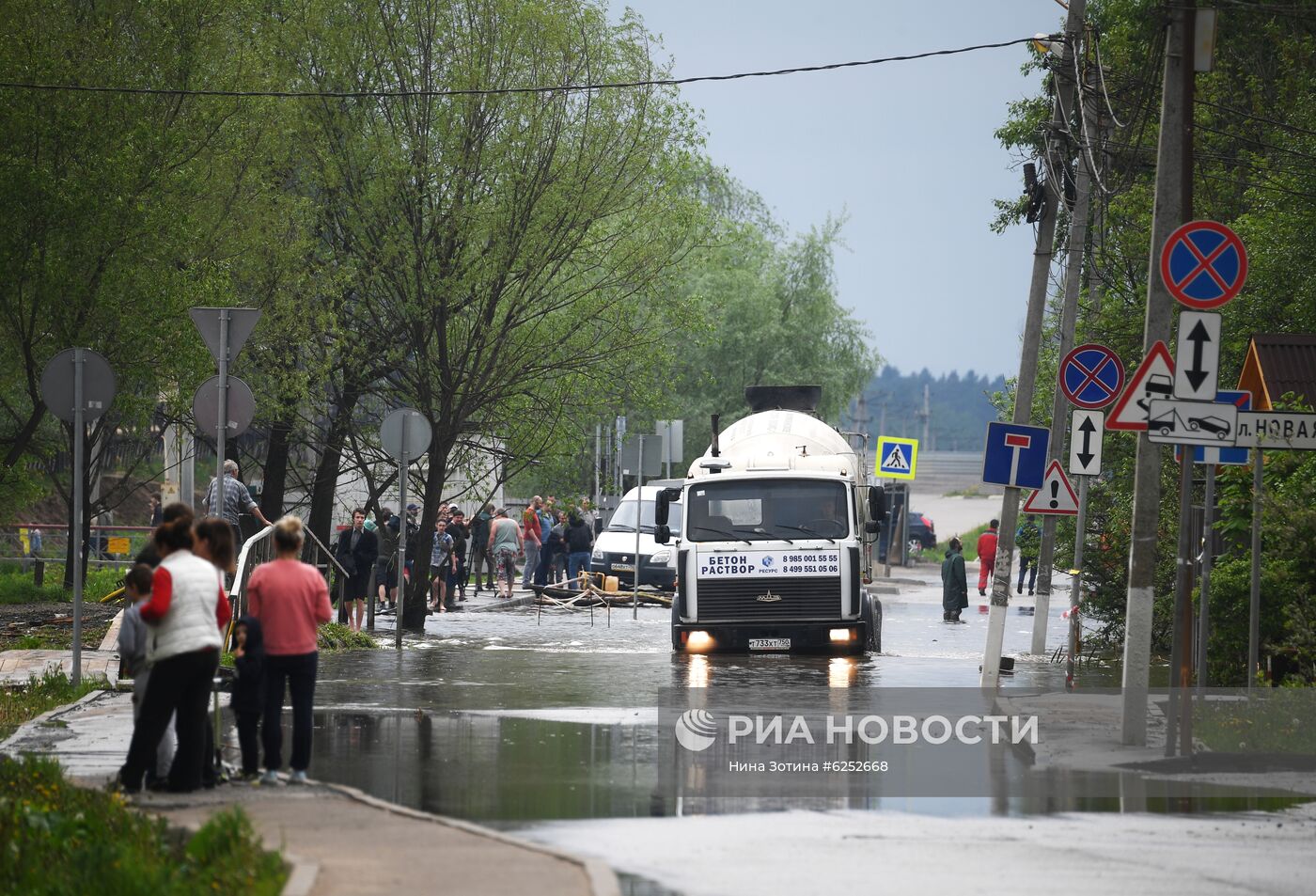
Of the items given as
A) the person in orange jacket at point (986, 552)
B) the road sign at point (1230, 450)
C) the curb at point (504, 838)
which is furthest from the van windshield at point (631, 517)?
the curb at point (504, 838)

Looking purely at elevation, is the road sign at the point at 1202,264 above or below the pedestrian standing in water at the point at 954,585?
above

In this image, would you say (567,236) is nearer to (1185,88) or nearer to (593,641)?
(593,641)

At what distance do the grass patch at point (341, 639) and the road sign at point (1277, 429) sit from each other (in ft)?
41.1

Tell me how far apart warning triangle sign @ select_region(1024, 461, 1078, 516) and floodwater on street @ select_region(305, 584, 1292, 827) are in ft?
6.46

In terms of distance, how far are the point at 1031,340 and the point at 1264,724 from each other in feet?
25.4

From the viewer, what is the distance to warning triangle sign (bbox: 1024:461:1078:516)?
68.5 ft

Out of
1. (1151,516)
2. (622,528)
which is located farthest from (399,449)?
(622,528)

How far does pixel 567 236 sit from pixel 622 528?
1666 centimetres

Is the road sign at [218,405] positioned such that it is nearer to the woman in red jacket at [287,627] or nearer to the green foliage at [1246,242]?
the woman in red jacket at [287,627]

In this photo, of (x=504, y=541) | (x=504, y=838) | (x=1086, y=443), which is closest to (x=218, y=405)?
(x=1086, y=443)

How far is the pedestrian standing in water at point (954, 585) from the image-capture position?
3244 centimetres

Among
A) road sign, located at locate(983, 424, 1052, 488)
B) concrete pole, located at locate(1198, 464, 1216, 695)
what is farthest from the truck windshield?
concrete pole, located at locate(1198, 464, 1216, 695)

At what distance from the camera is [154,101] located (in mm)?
23922

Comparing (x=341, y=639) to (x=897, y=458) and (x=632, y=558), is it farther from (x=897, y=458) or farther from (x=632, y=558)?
(x=897, y=458)
